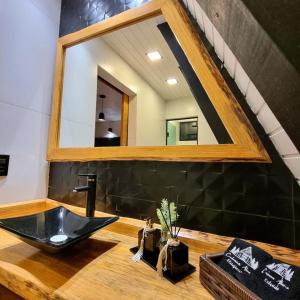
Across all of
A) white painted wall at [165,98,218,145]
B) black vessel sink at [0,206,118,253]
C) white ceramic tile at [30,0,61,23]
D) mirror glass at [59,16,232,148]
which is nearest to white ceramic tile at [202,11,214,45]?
mirror glass at [59,16,232,148]

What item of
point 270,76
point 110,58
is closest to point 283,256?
point 270,76

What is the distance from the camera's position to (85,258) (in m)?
0.70

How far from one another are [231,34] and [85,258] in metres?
0.81

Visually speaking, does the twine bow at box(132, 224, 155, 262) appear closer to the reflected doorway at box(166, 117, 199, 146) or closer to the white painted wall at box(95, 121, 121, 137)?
the reflected doorway at box(166, 117, 199, 146)

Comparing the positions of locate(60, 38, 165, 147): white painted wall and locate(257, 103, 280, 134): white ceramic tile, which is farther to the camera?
locate(60, 38, 165, 147): white painted wall

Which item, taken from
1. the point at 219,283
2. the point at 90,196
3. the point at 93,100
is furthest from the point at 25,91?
the point at 219,283

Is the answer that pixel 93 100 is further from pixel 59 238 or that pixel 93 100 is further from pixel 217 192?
pixel 217 192

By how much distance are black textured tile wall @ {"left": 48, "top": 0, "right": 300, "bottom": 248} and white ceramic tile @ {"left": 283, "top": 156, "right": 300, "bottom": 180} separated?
0.07ft

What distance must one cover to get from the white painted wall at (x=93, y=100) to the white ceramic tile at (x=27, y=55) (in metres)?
0.14

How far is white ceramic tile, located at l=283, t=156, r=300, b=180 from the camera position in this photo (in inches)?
24.5

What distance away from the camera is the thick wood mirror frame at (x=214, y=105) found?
0.79 m

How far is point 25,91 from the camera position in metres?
1.21

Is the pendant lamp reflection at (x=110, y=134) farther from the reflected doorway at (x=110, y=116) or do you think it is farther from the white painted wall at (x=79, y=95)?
the white painted wall at (x=79, y=95)

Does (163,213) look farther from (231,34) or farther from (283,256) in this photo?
(231,34)
